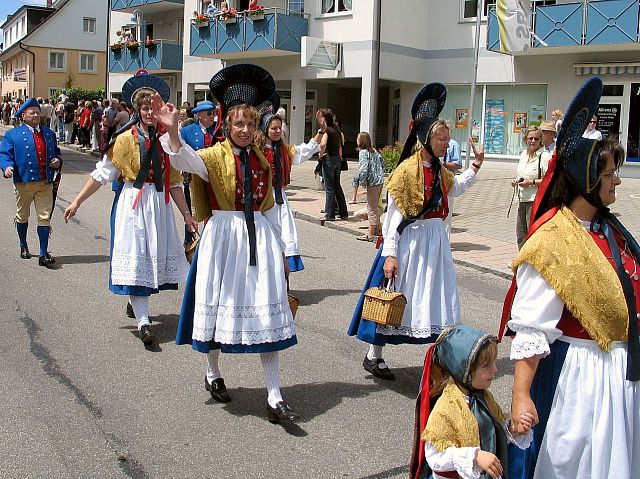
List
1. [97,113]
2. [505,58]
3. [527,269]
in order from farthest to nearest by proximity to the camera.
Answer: [97,113] < [505,58] < [527,269]

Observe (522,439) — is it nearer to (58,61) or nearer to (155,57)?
(155,57)

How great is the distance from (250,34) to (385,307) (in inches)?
954

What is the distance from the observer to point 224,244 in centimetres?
491

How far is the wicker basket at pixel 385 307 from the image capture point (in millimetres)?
5262

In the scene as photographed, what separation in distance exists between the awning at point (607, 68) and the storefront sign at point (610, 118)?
2.95 ft

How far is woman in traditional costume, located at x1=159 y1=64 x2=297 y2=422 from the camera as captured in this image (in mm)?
4816

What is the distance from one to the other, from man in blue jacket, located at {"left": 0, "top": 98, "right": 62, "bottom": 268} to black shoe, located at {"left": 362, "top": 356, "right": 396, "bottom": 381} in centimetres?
531

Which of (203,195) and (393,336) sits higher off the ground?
(203,195)

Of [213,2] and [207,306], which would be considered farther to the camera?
[213,2]

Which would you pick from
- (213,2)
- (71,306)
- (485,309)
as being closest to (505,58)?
(213,2)

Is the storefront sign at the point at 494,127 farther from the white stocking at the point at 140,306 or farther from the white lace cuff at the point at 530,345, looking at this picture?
the white lace cuff at the point at 530,345

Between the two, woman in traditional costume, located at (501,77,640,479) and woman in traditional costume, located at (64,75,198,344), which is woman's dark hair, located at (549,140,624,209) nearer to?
woman in traditional costume, located at (501,77,640,479)

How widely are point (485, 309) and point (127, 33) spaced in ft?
112

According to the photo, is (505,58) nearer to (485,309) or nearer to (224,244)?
(485,309)
